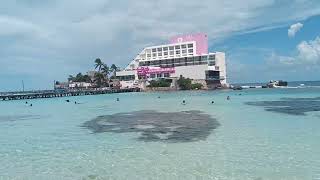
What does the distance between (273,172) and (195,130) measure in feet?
35.9

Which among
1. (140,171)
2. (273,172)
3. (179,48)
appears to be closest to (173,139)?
(140,171)

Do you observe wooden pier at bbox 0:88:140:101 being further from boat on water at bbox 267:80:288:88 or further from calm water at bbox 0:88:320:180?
calm water at bbox 0:88:320:180

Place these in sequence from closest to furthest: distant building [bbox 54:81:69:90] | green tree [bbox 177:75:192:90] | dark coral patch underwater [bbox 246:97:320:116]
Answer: dark coral patch underwater [bbox 246:97:320:116] → green tree [bbox 177:75:192:90] → distant building [bbox 54:81:69:90]

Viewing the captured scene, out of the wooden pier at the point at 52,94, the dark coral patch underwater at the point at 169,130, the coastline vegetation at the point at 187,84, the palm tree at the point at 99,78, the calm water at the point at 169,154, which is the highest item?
the palm tree at the point at 99,78

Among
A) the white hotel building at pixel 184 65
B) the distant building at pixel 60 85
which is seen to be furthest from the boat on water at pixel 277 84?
the distant building at pixel 60 85

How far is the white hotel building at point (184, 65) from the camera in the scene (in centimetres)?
11938

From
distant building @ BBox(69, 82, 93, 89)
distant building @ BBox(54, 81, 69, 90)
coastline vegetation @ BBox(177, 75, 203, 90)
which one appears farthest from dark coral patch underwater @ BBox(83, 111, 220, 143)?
distant building @ BBox(54, 81, 69, 90)

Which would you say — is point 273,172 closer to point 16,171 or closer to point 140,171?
point 140,171

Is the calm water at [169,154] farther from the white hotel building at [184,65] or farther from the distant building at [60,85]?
the distant building at [60,85]

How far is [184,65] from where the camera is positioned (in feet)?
412

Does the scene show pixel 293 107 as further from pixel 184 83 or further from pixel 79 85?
pixel 79 85

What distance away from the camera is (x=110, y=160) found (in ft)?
53.4

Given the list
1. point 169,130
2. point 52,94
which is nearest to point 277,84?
point 52,94

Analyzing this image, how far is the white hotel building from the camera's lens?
11938 cm
